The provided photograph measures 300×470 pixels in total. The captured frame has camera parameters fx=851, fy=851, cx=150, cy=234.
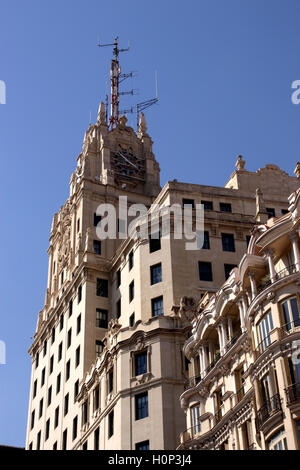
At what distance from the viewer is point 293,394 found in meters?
46.0

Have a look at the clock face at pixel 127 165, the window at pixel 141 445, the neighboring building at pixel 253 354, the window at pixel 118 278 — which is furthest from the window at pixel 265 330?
the clock face at pixel 127 165

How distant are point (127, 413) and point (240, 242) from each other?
22.6 m

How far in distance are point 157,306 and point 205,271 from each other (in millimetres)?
5879

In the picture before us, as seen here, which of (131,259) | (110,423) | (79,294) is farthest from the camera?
(79,294)

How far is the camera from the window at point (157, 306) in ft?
246

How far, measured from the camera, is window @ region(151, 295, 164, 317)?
7500cm

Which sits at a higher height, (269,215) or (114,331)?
(269,215)

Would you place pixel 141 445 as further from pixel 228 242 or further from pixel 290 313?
pixel 228 242

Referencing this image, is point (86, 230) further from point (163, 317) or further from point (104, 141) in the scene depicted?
point (163, 317)

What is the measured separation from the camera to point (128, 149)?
111 metres

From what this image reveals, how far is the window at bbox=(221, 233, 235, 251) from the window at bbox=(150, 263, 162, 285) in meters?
7.22

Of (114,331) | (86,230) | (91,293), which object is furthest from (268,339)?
(86,230)

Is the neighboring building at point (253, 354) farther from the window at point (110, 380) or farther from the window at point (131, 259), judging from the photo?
the window at point (131, 259)

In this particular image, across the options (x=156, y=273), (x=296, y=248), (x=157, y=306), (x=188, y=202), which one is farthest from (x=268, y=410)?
(x=188, y=202)
